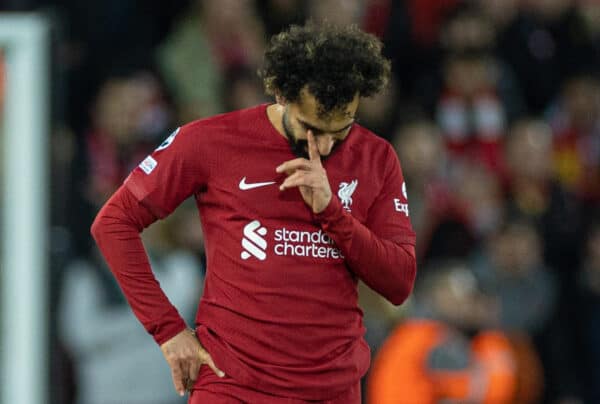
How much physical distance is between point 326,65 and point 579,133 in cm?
533

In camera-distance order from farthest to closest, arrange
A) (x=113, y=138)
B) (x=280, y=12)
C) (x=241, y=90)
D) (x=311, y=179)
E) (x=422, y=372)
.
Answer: (x=280, y=12)
(x=241, y=90)
(x=113, y=138)
(x=422, y=372)
(x=311, y=179)

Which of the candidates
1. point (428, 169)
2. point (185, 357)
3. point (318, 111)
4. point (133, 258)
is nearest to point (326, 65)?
point (318, 111)

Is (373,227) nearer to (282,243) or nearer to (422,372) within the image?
(282,243)

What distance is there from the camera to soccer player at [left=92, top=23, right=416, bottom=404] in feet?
10.3

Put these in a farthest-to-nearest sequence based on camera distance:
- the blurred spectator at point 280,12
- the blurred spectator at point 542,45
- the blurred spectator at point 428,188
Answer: the blurred spectator at point 542,45, the blurred spectator at point 280,12, the blurred spectator at point 428,188

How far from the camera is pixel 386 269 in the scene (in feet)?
10.3

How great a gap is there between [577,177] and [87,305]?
11.3 ft

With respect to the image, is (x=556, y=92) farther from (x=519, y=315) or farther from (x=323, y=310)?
(x=323, y=310)

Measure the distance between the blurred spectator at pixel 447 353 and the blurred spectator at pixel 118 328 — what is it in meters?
1.02

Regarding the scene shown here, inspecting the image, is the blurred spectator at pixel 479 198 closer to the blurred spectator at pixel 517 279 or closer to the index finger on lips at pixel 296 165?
the blurred spectator at pixel 517 279

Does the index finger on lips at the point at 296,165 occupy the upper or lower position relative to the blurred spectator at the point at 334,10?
upper

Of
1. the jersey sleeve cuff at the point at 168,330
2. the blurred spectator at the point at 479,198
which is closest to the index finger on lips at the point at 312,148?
the jersey sleeve cuff at the point at 168,330

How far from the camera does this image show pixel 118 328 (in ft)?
20.1

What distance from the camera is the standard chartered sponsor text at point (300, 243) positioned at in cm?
315
